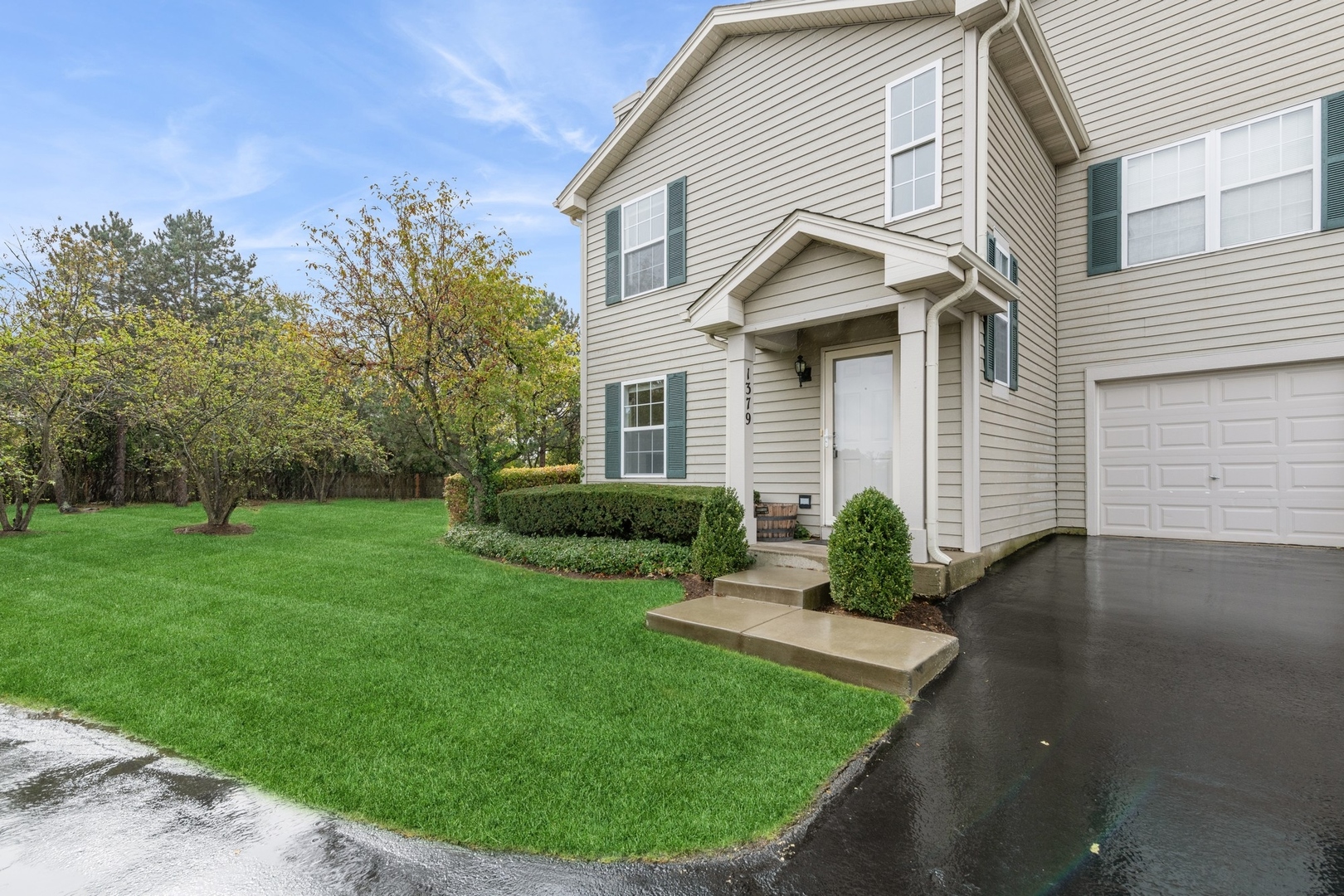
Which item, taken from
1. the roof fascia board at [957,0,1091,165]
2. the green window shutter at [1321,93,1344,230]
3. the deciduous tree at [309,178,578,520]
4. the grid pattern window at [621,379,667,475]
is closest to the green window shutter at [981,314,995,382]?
the roof fascia board at [957,0,1091,165]

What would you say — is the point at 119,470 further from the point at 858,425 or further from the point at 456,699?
the point at 858,425

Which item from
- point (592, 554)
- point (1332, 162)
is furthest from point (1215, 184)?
point (592, 554)

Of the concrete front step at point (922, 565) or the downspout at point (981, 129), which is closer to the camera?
the concrete front step at point (922, 565)

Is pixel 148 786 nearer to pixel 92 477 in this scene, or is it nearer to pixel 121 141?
pixel 121 141

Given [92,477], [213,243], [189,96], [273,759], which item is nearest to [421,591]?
[273,759]

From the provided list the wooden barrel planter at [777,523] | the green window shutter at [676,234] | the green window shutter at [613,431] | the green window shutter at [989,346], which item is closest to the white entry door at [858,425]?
the wooden barrel planter at [777,523]

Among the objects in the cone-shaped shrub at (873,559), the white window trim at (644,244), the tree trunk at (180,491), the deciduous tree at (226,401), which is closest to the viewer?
the cone-shaped shrub at (873,559)

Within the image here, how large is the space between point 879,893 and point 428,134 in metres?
20.0

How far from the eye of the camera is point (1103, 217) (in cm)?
775

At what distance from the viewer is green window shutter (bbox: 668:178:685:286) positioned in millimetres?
8617

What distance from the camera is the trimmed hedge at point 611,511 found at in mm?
6988

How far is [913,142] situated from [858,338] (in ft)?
6.78

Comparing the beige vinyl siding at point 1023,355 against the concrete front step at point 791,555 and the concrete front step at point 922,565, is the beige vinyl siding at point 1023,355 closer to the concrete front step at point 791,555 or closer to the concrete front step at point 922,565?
the concrete front step at point 922,565

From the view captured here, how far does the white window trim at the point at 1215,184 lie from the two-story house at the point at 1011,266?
0.03 metres
